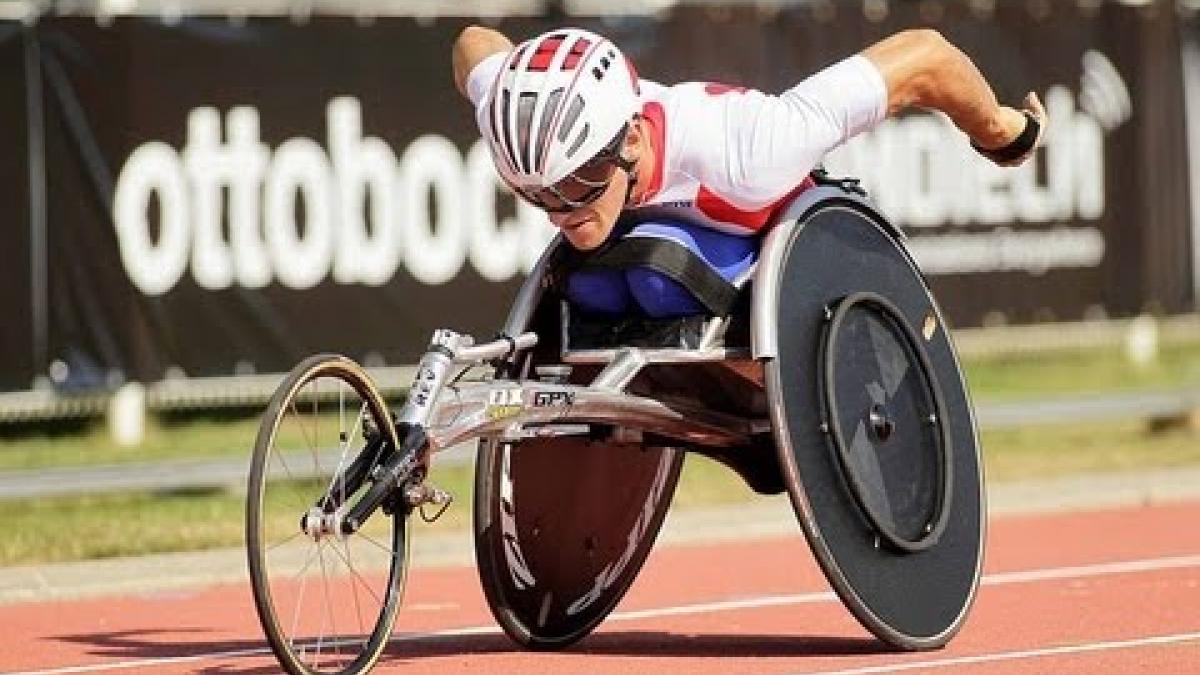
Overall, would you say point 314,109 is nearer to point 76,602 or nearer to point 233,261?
point 233,261

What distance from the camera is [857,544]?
9781 mm

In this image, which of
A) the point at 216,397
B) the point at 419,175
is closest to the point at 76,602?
the point at 216,397

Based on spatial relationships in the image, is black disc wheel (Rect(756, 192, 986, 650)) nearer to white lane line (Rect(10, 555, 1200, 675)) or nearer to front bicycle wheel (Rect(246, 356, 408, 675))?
white lane line (Rect(10, 555, 1200, 675))

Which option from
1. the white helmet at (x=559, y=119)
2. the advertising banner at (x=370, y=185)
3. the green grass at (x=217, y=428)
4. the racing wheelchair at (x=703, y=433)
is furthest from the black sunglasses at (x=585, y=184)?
the green grass at (x=217, y=428)

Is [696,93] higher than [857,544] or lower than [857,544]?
higher

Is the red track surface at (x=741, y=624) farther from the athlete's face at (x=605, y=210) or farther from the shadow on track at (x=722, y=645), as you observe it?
the athlete's face at (x=605, y=210)

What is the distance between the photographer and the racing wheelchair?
31.1ft

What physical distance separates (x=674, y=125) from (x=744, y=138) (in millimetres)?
210

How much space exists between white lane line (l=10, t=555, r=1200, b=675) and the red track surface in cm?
1

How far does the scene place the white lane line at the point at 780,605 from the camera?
1032 cm

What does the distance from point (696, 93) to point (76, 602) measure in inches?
147

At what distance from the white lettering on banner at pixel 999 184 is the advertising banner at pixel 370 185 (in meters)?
0.02

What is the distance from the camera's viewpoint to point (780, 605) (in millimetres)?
11695

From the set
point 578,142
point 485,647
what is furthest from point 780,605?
point 578,142
